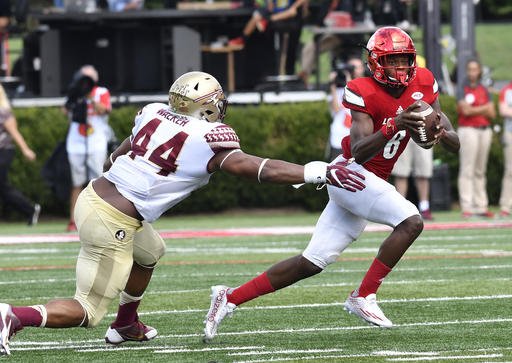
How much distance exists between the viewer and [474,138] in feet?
49.1

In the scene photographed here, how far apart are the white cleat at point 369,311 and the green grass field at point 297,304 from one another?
7 centimetres

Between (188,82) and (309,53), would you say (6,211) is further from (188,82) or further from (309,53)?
(188,82)

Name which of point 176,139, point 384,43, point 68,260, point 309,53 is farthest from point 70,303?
point 309,53

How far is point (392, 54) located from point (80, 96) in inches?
292

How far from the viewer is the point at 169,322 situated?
24.7ft

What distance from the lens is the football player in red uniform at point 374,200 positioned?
6863 millimetres

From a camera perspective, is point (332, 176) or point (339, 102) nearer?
point (332, 176)

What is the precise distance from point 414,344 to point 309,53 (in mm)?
12750

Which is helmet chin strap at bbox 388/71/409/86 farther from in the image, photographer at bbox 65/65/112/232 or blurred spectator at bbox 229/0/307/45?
blurred spectator at bbox 229/0/307/45

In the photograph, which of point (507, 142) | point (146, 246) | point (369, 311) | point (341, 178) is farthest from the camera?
point (507, 142)

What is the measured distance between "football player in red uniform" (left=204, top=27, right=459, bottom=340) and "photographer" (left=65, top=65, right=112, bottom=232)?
23.3 ft

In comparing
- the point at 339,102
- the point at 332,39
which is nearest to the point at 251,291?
the point at 339,102

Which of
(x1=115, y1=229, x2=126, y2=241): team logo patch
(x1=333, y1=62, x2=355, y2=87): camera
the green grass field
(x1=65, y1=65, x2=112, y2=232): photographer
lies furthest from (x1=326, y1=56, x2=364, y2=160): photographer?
(x1=115, y1=229, x2=126, y2=241): team logo patch

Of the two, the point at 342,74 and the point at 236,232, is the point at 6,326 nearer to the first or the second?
the point at 236,232
